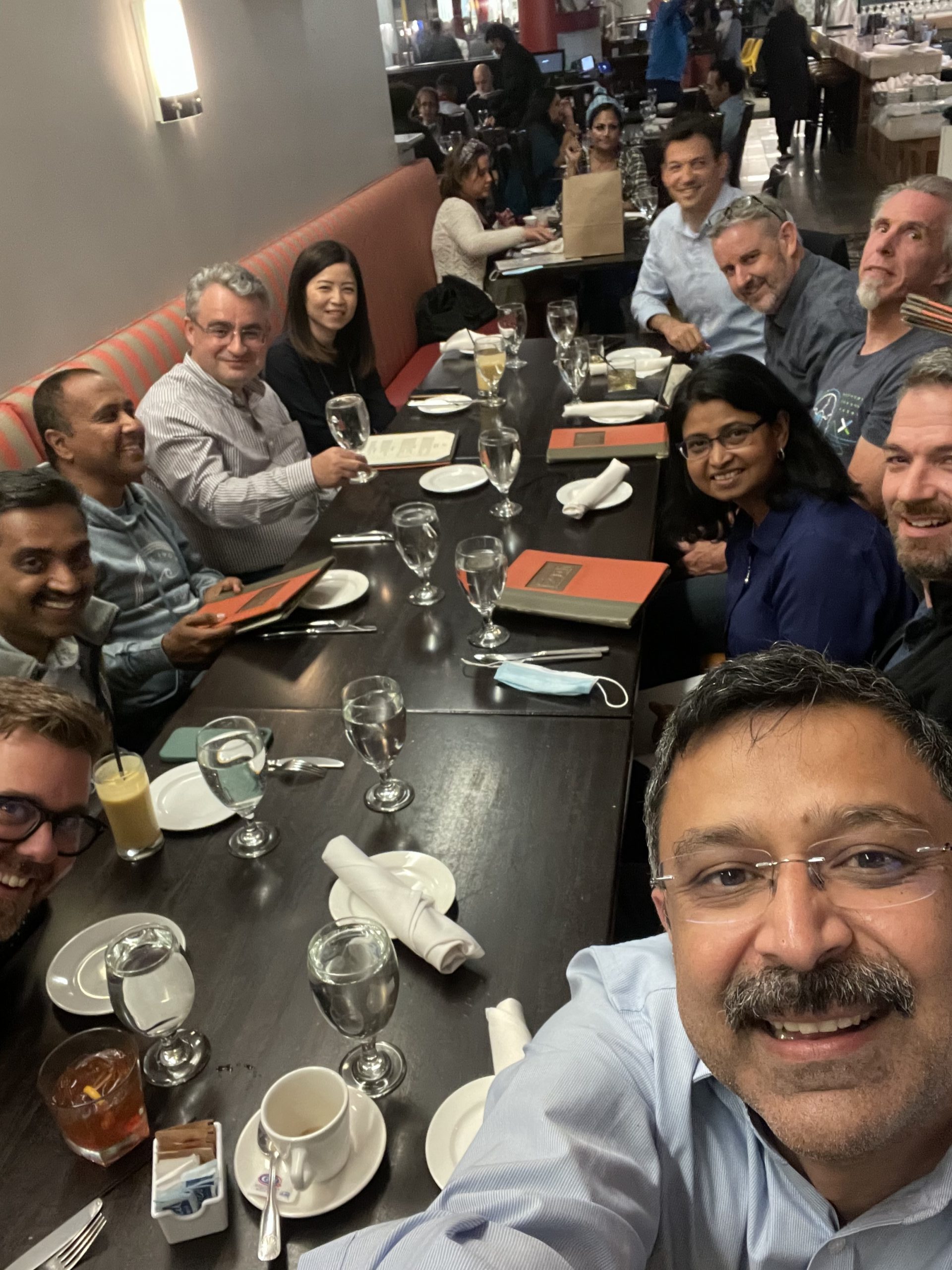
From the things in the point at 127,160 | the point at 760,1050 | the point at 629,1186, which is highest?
the point at 127,160

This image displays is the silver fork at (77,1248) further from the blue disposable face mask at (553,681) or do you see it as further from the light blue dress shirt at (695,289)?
the light blue dress shirt at (695,289)

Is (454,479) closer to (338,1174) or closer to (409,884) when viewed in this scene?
(409,884)

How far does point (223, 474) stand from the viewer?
2.72 meters

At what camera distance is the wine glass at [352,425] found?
8.34 feet

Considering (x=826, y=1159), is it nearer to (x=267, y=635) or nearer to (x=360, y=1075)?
(x=360, y=1075)

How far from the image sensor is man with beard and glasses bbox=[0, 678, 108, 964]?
48.8 inches

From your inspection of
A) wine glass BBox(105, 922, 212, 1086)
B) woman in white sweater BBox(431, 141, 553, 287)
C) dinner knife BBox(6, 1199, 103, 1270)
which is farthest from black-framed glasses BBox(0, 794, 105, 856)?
woman in white sweater BBox(431, 141, 553, 287)

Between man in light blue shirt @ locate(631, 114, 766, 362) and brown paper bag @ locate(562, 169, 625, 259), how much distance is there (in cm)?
41

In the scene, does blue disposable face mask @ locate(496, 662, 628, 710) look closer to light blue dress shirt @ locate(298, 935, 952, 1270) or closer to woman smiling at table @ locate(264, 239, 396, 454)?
light blue dress shirt @ locate(298, 935, 952, 1270)

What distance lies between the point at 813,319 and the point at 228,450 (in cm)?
185

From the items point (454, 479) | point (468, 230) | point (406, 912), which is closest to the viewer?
point (406, 912)

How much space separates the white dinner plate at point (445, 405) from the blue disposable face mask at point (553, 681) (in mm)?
1520

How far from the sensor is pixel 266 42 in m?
4.23

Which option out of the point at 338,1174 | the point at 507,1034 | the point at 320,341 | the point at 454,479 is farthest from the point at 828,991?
the point at 320,341
